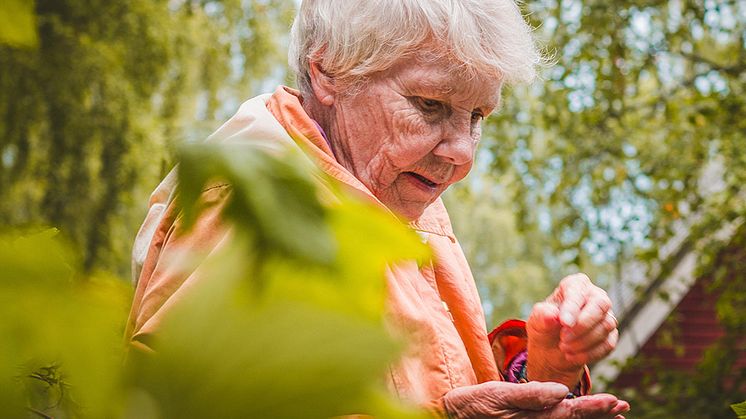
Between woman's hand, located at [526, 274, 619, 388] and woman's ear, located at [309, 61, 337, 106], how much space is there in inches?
23.5

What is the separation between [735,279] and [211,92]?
786cm

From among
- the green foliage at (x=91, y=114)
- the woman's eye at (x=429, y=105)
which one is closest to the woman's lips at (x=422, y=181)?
the woman's eye at (x=429, y=105)

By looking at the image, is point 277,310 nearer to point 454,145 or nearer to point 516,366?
point 454,145

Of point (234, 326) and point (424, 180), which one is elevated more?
point (234, 326)

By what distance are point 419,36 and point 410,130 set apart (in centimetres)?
19

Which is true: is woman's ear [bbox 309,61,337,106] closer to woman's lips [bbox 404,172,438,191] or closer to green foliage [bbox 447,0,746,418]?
woman's lips [bbox 404,172,438,191]

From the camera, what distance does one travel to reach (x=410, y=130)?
5.81 feet

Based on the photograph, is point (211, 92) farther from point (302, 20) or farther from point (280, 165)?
point (280, 165)

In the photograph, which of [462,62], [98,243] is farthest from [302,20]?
[98,243]

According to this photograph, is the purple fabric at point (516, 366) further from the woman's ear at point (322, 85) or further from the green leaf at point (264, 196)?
the green leaf at point (264, 196)

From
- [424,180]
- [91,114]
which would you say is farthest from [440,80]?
[91,114]

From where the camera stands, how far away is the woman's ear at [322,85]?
72.1 inches

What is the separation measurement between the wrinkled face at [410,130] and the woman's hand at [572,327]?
373 mm

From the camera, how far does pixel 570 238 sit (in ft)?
23.2
